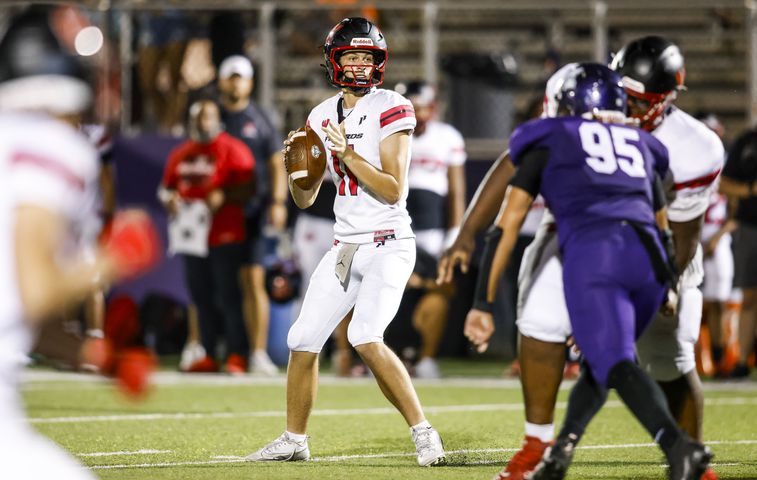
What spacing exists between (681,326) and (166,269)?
7534 millimetres

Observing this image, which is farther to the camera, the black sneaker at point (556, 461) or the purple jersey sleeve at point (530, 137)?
the purple jersey sleeve at point (530, 137)

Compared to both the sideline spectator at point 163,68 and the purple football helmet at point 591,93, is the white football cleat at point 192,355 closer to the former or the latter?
the sideline spectator at point 163,68

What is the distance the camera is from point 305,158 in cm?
598

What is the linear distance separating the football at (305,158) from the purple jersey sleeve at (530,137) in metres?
1.31

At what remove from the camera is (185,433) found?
22.9 ft

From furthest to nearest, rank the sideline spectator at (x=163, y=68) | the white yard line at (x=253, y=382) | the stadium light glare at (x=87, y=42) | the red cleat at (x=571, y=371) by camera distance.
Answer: the sideline spectator at (x=163, y=68) → the red cleat at (x=571, y=371) → the white yard line at (x=253, y=382) → the stadium light glare at (x=87, y=42)

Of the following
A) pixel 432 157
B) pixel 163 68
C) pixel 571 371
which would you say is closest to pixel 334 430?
pixel 571 371

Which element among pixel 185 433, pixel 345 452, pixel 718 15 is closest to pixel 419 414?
pixel 345 452

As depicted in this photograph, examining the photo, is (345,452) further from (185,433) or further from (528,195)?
(528,195)

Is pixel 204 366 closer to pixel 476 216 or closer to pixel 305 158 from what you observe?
pixel 305 158

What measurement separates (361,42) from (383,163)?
22.2 inches

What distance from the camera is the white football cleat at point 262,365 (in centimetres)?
1057

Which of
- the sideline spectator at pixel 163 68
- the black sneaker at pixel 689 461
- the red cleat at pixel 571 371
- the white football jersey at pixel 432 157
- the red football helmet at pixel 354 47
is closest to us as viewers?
the black sneaker at pixel 689 461

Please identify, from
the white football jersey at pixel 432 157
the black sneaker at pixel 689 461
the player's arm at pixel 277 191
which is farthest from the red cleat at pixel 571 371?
the black sneaker at pixel 689 461
